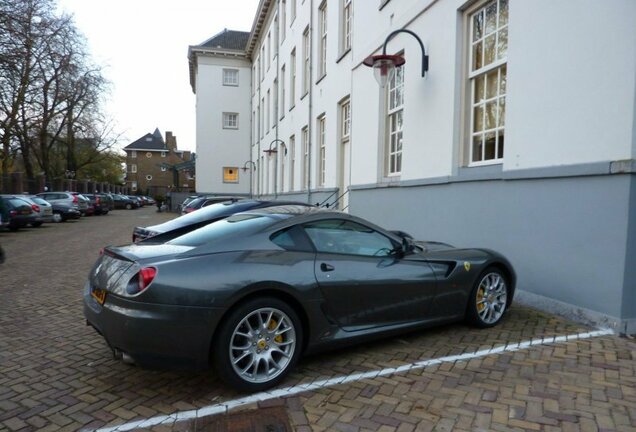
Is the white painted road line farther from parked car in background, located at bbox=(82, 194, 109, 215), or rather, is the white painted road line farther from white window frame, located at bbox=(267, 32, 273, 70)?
parked car in background, located at bbox=(82, 194, 109, 215)

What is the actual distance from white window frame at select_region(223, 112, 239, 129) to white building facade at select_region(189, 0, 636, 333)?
24450mm

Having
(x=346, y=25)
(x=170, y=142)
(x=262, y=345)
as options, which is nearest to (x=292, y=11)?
(x=346, y=25)

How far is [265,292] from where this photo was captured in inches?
137

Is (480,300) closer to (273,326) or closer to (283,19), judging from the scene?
(273,326)

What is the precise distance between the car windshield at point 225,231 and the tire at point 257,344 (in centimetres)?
62

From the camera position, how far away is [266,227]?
12.5 feet

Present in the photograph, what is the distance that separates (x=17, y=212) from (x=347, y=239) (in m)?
17.4

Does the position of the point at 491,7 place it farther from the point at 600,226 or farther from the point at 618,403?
the point at 618,403

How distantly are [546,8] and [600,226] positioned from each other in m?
2.73

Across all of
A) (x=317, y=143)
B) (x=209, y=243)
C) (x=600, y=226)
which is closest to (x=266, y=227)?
(x=209, y=243)

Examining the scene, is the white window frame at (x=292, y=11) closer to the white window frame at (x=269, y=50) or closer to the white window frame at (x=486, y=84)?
the white window frame at (x=269, y=50)

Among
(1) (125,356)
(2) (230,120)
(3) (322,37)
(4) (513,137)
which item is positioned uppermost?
(2) (230,120)

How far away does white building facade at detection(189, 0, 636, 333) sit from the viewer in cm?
470

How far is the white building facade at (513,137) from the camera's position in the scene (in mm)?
4703
